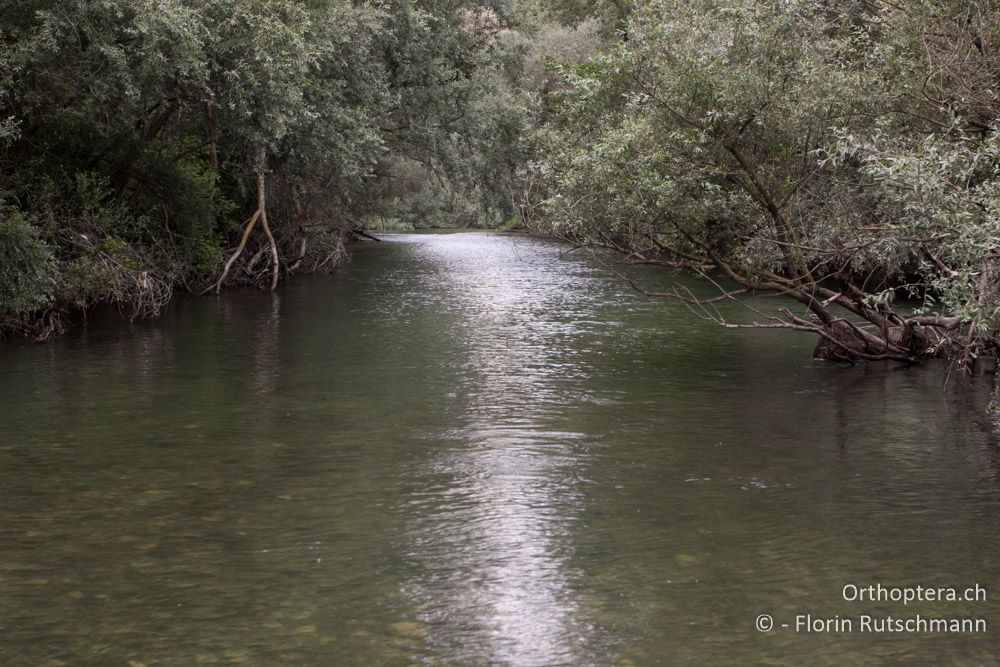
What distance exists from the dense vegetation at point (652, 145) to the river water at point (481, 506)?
1.69m

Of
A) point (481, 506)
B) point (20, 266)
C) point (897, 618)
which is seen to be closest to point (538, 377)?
point (481, 506)

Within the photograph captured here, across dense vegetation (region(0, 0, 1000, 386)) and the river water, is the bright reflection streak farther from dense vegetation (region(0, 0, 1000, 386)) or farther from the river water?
dense vegetation (region(0, 0, 1000, 386))

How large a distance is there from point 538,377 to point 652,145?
12.4ft

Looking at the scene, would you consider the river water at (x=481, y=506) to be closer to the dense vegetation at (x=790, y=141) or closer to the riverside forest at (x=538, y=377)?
the riverside forest at (x=538, y=377)

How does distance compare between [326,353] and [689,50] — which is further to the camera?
[326,353]

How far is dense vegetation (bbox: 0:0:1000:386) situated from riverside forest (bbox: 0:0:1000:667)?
80 mm

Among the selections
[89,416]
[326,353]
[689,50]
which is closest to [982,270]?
[689,50]

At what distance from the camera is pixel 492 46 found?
38.5m

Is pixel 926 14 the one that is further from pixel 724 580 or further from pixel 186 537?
pixel 186 537

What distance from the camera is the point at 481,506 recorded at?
31.6 ft

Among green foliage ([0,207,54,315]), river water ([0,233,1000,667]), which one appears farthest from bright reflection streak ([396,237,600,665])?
green foliage ([0,207,54,315])

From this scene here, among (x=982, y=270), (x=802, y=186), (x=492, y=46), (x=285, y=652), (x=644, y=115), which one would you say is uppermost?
(x=492, y=46)

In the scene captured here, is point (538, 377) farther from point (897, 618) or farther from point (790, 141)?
point (897, 618)

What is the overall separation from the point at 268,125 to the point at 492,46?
18590mm
